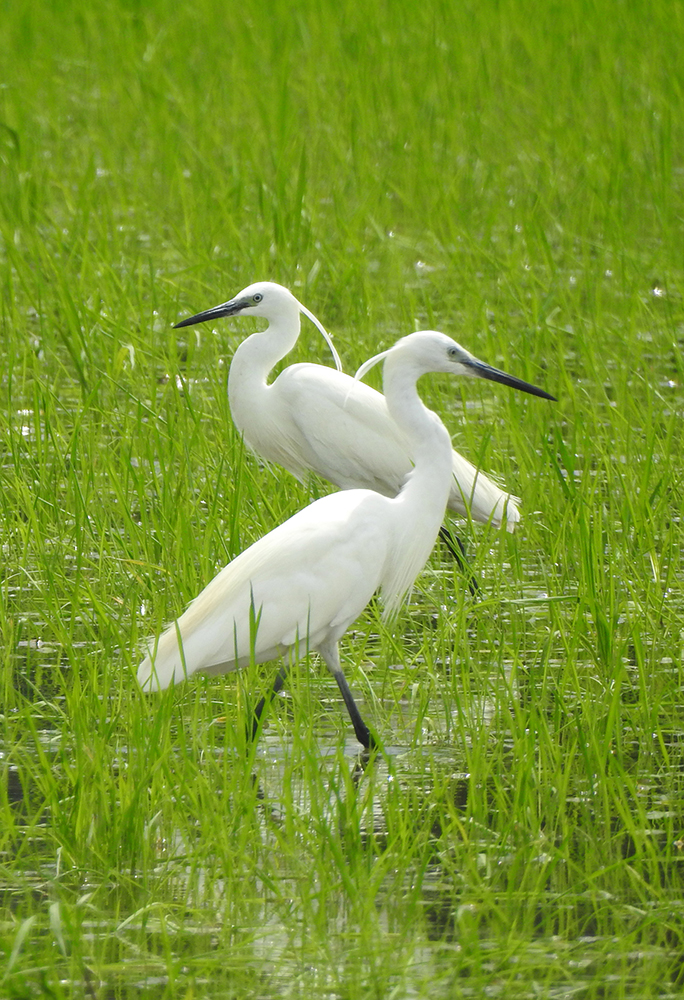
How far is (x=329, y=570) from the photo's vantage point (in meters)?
3.29

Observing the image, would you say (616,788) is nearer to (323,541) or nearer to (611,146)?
(323,541)

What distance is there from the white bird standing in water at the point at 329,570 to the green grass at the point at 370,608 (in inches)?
4.3

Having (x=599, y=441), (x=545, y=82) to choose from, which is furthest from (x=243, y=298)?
(x=545, y=82)

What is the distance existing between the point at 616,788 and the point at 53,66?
29.5 ft

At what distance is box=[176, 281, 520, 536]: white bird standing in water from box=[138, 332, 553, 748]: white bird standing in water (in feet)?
2.40

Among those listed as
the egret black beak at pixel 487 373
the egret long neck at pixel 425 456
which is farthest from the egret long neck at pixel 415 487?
the egret black beak at pixel 487 373

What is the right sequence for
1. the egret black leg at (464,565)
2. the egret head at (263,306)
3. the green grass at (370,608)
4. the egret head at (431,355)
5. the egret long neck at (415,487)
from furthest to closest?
the egret head at (263,306) < the egret black leg at (464,565) < the egret head at (431,355) < the egret long neck at (415,487) < the green grass at (370,608)

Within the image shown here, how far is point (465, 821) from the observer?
2701 millimetres

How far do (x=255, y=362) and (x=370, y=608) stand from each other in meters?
0.92

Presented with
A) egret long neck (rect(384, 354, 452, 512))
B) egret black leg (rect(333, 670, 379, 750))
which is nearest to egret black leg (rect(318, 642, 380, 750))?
egret black leg (rect(333, 670, 379, 750))

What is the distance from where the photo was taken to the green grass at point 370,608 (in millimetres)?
2414

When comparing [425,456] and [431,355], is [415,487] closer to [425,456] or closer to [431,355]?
[425,456]

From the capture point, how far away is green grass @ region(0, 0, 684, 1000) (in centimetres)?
241

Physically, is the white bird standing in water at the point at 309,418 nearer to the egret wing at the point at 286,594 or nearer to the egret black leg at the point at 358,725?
the egret wing at the point at 286,594
